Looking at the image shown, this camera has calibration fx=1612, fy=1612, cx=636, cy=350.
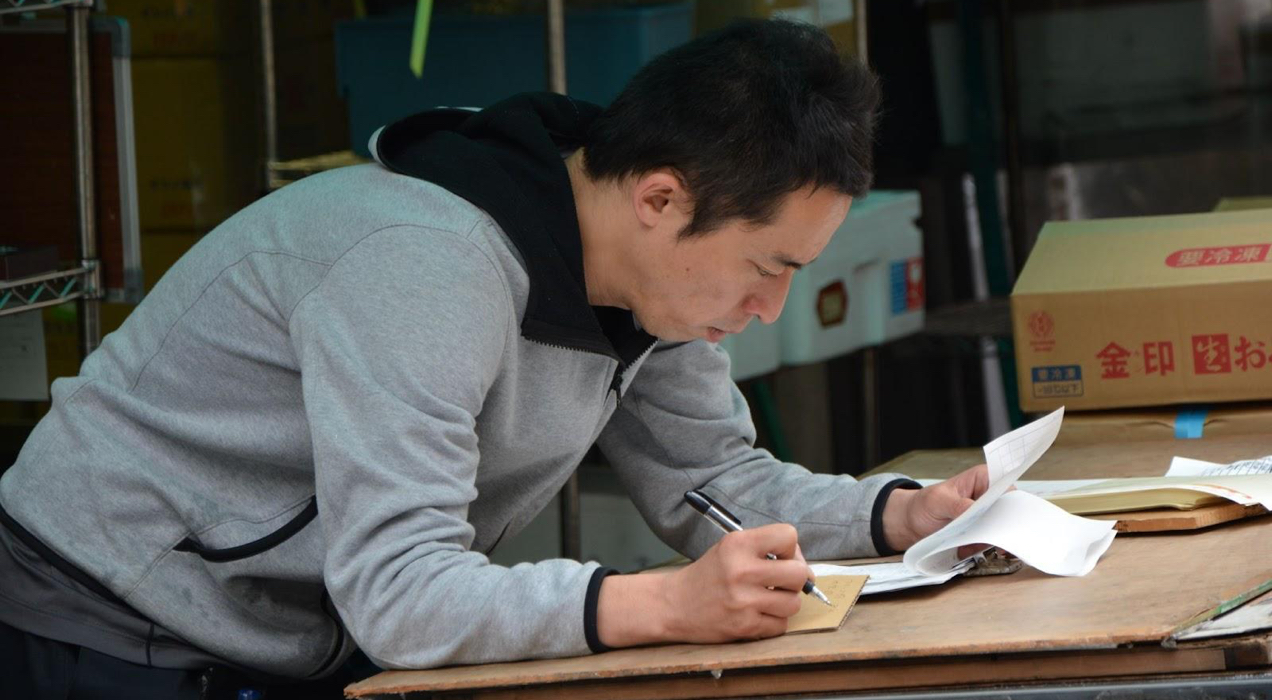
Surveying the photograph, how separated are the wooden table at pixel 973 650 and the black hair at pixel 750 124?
12.9 inches

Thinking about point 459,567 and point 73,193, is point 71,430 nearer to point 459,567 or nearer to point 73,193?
point 459,567

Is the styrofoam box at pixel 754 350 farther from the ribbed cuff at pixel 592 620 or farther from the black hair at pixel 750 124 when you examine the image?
the ribbed cuff at pixel 592 620

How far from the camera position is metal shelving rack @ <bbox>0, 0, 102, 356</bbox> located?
189 cm

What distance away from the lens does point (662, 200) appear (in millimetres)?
1263

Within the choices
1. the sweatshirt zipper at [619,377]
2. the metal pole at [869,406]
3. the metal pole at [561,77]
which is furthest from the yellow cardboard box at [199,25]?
the sweatshirt zipper at [619,377]

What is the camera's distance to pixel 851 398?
128 inches

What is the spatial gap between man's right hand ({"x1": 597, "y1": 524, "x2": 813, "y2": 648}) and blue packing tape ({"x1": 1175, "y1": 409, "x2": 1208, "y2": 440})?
80 centimetres

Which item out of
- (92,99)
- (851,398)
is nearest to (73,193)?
(92,99)

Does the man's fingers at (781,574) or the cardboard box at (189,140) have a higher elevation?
the cardboard box at (189,140)

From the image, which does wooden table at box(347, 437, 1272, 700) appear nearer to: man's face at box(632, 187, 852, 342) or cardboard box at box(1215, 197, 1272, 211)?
man's face at box(632, 187, 852, 342)

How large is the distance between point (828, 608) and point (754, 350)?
1.37 metres

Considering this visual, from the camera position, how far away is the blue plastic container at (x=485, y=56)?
2.38 m

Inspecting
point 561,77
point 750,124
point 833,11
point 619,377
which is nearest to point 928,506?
point 619,377

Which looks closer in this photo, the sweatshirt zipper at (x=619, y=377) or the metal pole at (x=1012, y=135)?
the sweatshirt zipper at (x=619, y=377)
